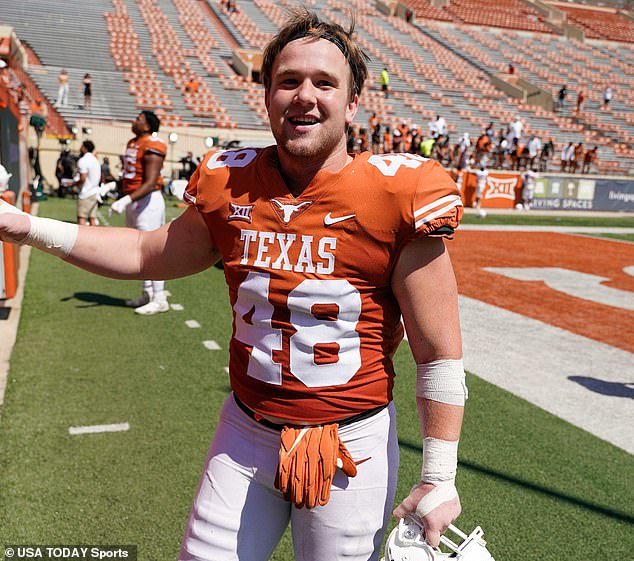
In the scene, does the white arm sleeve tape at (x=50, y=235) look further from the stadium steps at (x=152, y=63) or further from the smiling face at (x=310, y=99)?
the stadium steps at (x=152, y=63)

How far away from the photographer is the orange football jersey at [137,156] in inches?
265

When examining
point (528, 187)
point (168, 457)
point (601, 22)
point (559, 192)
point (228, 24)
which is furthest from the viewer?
point (601, 22)

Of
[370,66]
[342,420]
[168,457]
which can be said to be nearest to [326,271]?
[342,420]

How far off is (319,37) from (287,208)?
1.53 feet

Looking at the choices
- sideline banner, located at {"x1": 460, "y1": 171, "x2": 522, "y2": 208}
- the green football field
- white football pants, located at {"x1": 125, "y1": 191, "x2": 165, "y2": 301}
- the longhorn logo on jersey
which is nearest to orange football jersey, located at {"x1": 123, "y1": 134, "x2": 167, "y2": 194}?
white football pants, located at {"x1": 125, "y1": 191, "x2": 165, "y2": 301}

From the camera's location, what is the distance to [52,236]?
6.73 ft

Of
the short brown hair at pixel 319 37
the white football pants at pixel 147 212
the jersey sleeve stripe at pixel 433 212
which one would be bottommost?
the white football pants at pixel 147 212

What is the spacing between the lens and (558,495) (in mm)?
3715

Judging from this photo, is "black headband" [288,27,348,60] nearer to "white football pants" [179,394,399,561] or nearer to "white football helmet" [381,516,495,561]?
"white football pants" [179,394,399,561]

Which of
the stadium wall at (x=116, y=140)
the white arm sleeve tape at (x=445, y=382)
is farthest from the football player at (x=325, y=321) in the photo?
the stadium wall at (x=116, y=140)

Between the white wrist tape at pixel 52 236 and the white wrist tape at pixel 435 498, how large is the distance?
1.26 meters

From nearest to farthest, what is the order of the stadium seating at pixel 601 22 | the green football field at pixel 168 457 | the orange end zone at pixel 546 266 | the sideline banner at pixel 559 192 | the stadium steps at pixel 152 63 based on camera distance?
the green football field at pixel 168 457 < the orange end zone at pixel 546 266 < the sideline banner at pixel 559 192 < the stadium steps at pixel 152 63 < the stadium seating at pixel 601 22

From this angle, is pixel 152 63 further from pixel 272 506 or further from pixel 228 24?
pixel 272 506

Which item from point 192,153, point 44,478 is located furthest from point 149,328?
point 192,153
